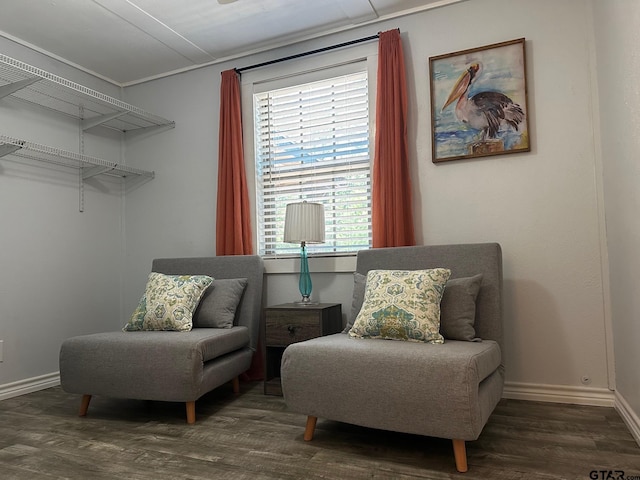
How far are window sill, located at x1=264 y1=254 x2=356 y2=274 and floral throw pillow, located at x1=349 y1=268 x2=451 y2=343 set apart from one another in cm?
80

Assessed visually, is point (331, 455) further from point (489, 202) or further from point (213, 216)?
point (213, 216)

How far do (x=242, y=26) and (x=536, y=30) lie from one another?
1.92m

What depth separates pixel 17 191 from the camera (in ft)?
10.4

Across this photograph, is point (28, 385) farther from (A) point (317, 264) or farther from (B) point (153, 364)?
(A) point (317, 264)

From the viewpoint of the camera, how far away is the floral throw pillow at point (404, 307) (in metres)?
2.12

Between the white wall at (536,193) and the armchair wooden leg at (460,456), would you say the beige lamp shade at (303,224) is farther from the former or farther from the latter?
the armchair wooden leg at (460,456)

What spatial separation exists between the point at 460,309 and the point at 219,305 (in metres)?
1.50

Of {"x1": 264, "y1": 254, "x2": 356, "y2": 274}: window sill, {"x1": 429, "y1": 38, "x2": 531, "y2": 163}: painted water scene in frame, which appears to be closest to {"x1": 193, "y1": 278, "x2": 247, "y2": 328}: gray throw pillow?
{"x1": 264, "y1": 254, "x2": 356, "y2": 274}: window sill

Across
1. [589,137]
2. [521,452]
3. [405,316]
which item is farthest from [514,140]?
[521,452]

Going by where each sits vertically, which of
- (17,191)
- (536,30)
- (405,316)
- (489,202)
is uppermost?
(536,30)

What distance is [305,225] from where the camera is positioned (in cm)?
299

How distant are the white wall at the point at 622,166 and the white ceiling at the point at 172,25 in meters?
1.16

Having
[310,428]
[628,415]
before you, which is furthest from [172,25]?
[628,415]

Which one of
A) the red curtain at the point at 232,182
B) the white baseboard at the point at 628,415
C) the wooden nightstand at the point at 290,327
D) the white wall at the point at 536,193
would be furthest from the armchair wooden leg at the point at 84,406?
the white baseboard at the point at 628,415
